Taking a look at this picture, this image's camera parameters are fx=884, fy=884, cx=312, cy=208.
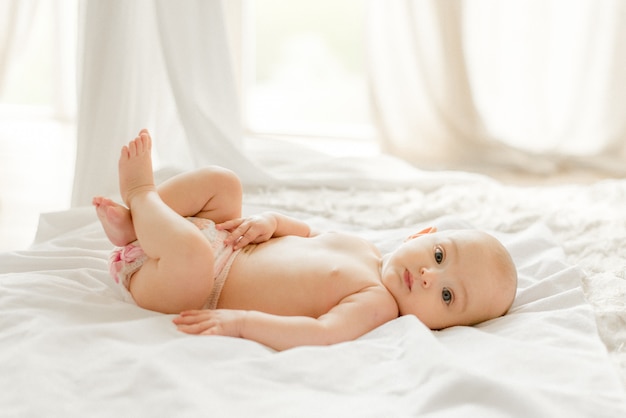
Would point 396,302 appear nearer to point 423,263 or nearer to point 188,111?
point 423,263

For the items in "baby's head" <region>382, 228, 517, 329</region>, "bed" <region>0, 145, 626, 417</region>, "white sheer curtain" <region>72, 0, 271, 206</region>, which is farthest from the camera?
"white sheer curtain" <region>72, 0, 271, 206</region>

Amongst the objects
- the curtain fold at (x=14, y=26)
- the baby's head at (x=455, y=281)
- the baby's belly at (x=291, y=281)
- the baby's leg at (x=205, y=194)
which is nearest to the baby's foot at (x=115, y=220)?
the baby's leg at (x=205, y=194)

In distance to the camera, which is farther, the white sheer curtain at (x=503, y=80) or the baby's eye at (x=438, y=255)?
the white sheer curtain at (x=503, y=80)

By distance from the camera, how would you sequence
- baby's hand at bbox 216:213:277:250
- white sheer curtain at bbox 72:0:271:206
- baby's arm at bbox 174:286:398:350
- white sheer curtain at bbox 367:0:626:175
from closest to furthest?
baby's arm at bbox 174:286:398:350 → baby's hand at bbox 216:213:277:250 → white sheer curtain at bbox 72:0:271:206 → white sheer curtain at bbox 367:0:626:175

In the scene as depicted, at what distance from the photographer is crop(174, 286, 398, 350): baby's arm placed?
1531mm

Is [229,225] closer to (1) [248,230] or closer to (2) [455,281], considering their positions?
(1) [248,230]

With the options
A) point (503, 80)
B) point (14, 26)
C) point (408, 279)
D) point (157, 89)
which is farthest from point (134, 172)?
point (14, 26)

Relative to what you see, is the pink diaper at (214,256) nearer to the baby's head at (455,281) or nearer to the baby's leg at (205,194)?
the baby's leg at (205,194)

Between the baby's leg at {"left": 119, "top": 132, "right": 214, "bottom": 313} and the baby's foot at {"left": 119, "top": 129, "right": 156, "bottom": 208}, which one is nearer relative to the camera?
the baby's leg at {"left": 119, "top": 132, "right": 214, "bottom": 313}

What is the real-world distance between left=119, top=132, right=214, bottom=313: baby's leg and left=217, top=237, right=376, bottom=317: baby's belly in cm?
7

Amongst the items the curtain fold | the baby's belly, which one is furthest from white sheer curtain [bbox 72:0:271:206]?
the curtain fold

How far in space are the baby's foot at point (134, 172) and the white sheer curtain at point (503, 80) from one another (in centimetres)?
172

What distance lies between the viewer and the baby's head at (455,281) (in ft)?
5.45

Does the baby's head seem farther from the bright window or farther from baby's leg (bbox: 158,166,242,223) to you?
the bright window
